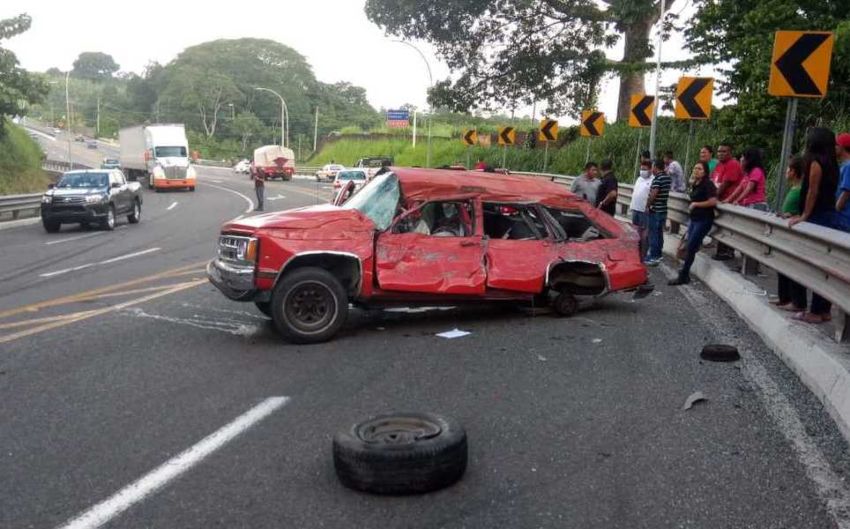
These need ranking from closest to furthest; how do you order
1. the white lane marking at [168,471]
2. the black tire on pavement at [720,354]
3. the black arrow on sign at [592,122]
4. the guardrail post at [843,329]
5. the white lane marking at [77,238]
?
the white lane marking at [168,471]
the guardrail post at [843,329]
the black tire on pavement at [720,354]
the white lane marking at [77,238]
the black arrow on sign at [592,122]

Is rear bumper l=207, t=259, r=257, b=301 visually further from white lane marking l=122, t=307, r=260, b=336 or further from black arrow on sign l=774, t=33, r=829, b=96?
black arrow on sign l=774, t=33, r=829, b=96

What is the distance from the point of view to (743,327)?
26.9 ft

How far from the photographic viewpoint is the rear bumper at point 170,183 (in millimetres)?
45469

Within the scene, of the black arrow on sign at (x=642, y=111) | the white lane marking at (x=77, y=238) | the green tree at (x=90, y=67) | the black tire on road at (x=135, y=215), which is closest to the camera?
the white lane marking at (x=77, y=238)

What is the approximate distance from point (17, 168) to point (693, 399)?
4181 centimetres

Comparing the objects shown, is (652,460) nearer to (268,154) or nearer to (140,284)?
(140,284)

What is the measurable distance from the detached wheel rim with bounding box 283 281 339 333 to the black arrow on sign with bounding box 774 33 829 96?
18.3 ft

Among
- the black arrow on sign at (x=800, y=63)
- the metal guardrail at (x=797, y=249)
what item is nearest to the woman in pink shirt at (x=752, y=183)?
the metal guardrail at (x=797, y=249)

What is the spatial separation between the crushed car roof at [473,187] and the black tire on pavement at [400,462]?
14.3 feet

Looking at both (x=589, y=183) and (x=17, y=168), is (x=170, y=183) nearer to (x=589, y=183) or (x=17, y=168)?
(x=17, y=168)

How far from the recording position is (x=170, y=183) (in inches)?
1795

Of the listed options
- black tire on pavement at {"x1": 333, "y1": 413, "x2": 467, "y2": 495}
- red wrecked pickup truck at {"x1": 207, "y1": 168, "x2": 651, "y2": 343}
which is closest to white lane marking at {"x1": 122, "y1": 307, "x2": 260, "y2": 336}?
red wrecked pickup truck at {"x1": 207, "y1": 168, "x2": 651, "y2": 343}

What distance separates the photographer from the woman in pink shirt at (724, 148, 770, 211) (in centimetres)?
1138

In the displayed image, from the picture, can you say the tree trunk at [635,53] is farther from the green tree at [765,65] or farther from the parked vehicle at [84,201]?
the parked vehicle at [84,201]
